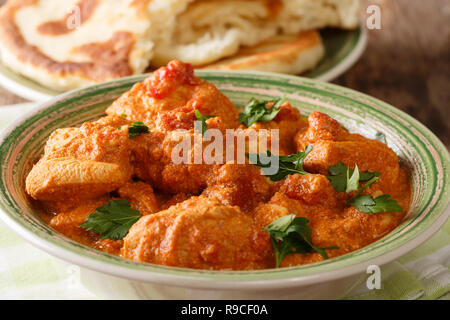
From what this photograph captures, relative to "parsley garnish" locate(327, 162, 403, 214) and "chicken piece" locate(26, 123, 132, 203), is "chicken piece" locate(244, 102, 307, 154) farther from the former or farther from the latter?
"chicken piece" locate(26, 123, 132, 203)

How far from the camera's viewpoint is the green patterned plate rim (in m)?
2.15

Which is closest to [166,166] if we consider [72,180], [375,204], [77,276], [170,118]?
[170,118]

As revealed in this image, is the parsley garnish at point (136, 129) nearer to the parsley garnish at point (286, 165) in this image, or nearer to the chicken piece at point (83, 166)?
the chicken piece at point (83, 166)

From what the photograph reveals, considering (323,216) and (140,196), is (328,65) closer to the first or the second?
(323,216)

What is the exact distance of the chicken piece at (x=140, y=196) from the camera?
2639mm

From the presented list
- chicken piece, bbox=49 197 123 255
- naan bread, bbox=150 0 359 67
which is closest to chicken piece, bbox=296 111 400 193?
chicken piece, bbox=49 197 123 255

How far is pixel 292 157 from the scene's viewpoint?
9.39ft

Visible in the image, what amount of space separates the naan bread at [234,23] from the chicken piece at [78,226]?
88.0 inches

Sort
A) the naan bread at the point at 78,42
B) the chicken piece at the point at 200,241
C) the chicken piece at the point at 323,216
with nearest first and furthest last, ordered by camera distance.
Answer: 1. the chicken piece at the point at 200,241
2. the chicken piece at the point at 323,216
3. the naan bread at the point at 78,42

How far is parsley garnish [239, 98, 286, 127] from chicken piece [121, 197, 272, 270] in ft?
2.95

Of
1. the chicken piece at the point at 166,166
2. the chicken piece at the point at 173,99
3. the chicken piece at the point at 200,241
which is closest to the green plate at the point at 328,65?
the chicken piece at the point at 173,99

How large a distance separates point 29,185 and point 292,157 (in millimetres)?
1244

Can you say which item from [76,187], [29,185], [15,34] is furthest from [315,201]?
[15,34]

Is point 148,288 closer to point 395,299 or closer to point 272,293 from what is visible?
point 272,293
